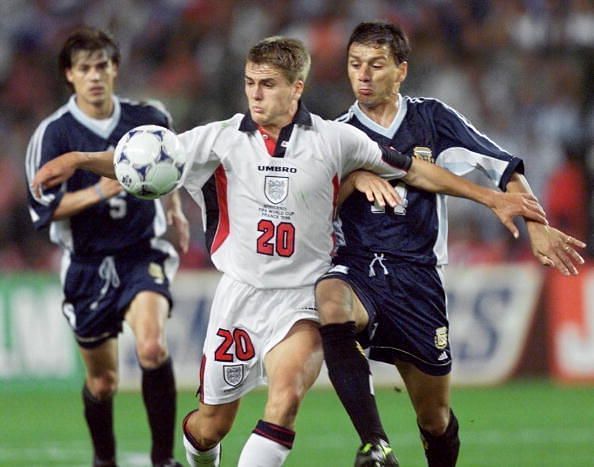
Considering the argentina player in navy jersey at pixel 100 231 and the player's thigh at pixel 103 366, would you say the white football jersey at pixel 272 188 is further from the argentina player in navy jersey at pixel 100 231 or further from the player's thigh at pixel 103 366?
the player's thigh at pixel 103 366

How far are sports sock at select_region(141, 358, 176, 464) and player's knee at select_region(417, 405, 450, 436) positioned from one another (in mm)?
1638

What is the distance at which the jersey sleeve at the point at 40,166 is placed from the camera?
7922 millimetres

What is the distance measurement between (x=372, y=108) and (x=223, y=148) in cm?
97

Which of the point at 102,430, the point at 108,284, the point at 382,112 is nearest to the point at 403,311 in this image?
the point at 382,112

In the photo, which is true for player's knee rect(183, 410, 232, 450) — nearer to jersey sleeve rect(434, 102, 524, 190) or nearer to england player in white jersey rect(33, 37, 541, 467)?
england player in white jersey rect(33, 37, 541, 467)

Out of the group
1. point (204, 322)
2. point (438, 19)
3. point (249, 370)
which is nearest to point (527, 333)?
point (204, 322)

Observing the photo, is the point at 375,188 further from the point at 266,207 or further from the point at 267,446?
the point at 267,446

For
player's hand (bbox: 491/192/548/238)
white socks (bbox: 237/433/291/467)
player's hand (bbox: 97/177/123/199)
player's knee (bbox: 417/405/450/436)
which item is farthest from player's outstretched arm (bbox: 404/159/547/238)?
player's hand (bbox: 97/177/123/199)

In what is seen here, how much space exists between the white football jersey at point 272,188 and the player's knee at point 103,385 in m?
2.12

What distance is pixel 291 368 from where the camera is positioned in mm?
6066

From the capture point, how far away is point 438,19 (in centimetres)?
1572

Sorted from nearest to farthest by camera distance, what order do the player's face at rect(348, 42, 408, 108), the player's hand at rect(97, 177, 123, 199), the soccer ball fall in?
the soccer ball → the player's face at rect(348, 42, 408, 108) → the player's hand at rect(97, 177, 123, 199)

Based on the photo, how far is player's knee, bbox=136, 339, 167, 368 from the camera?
775cm

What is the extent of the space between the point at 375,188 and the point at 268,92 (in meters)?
0.69
